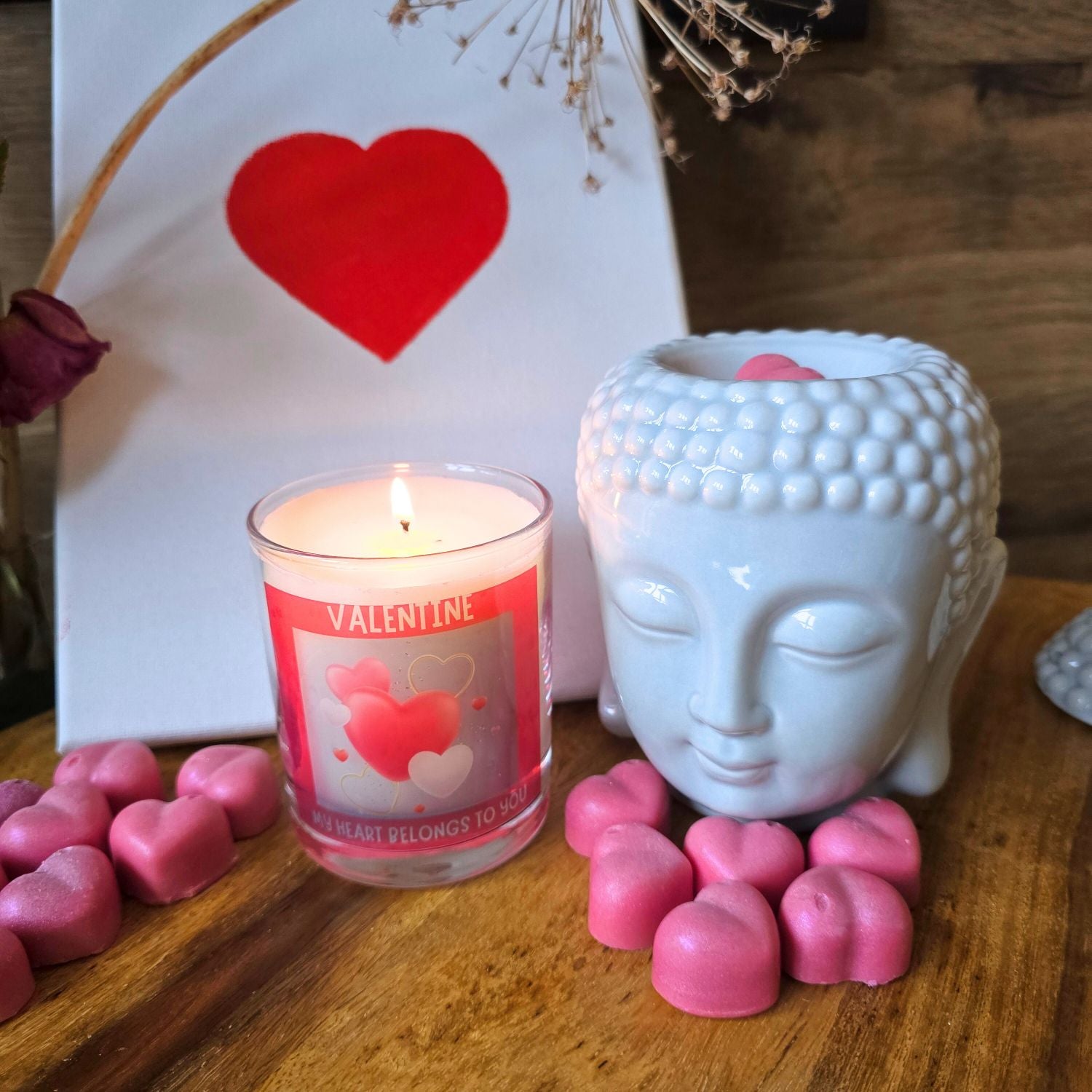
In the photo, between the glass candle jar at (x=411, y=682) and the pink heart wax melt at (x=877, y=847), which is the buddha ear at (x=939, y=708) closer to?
the pink heart wax melt at (x=877, y=847)

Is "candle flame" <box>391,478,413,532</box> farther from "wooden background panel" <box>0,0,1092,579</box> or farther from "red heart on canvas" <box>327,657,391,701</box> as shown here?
"wooden background panel" <box>0,0,1092,579</box>

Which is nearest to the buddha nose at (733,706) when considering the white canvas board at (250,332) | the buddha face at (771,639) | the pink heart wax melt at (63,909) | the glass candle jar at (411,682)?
the buddha face at (771,639)

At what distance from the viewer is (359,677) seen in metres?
0.51

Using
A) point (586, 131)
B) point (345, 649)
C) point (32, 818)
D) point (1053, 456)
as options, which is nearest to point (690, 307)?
point (586, 131)

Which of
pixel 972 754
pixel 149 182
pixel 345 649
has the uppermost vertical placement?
pixel 149 182

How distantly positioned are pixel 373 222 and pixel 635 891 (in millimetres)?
444

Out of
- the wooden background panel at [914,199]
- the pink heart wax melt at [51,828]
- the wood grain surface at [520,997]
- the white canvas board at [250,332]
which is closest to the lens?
the wood grain surface at [520,997]

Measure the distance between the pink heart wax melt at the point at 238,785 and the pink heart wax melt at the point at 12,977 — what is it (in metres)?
0.13

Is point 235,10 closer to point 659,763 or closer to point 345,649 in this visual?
point 345,649

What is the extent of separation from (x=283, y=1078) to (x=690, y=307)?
652 millimetres

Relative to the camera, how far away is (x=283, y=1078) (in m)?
0.42

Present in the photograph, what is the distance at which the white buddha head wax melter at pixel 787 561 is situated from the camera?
47 centimetres

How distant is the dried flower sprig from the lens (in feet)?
Result: 1.80

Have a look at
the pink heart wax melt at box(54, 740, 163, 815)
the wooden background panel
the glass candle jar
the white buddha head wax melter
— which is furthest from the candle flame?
the wooden background panel
